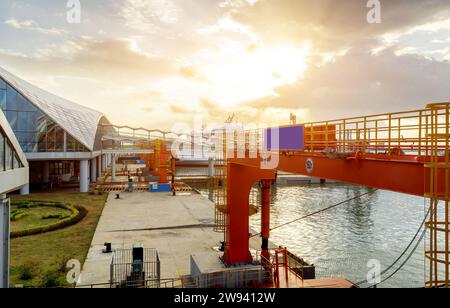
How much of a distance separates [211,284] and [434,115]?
991cm

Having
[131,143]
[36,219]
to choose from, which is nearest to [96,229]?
[36,219]

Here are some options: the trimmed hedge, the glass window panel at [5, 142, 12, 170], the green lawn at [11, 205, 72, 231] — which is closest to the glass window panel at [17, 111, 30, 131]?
the trimmed hedge

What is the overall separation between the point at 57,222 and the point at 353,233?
2467cm

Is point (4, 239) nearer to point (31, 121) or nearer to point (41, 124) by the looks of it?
point (41, 124)

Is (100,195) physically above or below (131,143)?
below

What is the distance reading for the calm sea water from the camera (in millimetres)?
21016

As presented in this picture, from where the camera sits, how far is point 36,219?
28.9 meters

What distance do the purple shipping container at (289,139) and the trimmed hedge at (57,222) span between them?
18.8 metres

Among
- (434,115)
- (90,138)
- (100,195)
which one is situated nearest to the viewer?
(434,115)

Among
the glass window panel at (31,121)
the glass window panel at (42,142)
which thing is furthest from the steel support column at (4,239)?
the glass window panel at (31,121)

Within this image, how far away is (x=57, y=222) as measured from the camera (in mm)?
26953

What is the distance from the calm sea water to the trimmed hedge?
50.8 feet

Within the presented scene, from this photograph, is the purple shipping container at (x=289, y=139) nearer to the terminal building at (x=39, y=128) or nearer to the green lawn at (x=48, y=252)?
the green lawn at (x=48, y=252)
